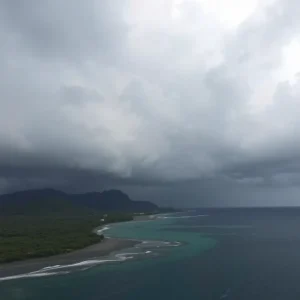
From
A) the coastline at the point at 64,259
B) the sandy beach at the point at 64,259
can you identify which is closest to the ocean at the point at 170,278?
the coastline at the point at 64,259

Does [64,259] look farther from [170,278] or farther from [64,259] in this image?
[170,278]

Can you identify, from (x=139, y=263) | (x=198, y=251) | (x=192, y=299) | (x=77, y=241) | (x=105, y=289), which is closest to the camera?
(x=192, y=299)

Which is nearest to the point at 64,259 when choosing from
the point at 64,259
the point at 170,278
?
the point at 64,259

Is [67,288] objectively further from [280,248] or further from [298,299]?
[280,248]

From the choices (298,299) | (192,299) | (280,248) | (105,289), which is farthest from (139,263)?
(280,248)

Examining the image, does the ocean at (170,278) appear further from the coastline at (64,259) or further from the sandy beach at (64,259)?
the sandy beach at (64,259)

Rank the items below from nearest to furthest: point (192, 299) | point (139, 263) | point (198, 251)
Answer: point (192, 299) → point (139, 263) → point (198, 251)

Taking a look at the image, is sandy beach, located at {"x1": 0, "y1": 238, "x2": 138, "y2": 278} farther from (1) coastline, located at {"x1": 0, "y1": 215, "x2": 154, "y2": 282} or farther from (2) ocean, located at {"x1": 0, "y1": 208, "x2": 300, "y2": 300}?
(2) ocean, located at {"x1": 0, "y1": 208, "x2": 300, "y2": 300}

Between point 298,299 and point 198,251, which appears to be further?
point 198,251

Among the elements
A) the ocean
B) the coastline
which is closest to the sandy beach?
the coastline
